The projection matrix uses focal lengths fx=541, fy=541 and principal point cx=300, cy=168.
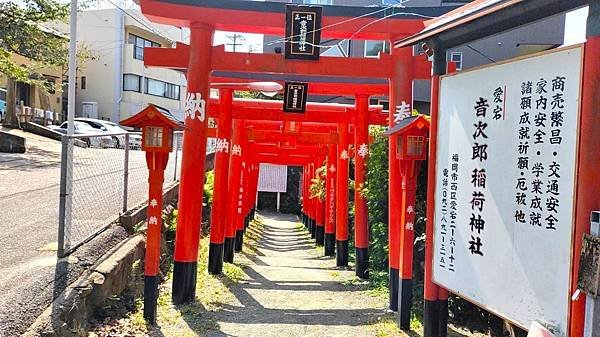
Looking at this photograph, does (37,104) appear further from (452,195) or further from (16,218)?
(452,195)

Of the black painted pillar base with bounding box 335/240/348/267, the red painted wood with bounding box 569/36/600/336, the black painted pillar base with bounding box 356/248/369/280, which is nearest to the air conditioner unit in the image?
the black painted pillar base with bounding box 335/240/348/267

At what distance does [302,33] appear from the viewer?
24.3ft

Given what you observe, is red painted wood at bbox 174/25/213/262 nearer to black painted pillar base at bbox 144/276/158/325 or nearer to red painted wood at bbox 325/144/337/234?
black painted pillar base at bbox 144/276/158/325

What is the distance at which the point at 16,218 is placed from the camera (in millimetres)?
8094

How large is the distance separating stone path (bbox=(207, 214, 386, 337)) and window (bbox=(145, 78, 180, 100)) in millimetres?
26216

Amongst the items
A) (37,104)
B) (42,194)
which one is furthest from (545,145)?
(37,104)

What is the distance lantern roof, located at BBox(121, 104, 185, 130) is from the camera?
643cm

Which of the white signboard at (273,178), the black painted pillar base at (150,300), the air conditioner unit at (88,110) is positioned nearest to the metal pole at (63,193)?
the black painted pillar base at (150,300)

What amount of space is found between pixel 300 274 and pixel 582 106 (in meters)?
8.74

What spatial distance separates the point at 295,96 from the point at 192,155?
288 cm

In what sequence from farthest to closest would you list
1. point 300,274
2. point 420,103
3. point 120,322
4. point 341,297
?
1. point 420,103
2. point 300,274
3. point 341,297
4. point 120,322

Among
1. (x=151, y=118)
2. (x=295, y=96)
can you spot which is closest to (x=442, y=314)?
(x=151, y=118)

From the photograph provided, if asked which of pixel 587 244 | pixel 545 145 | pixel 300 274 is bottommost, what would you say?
pixel 300 274

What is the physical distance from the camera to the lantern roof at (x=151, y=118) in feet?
21.1
